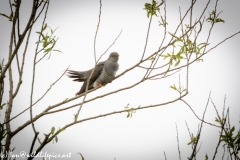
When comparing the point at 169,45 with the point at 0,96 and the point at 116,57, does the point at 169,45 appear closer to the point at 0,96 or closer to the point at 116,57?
the point at 0,96

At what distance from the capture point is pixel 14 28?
1645mm

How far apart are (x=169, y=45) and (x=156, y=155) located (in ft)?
373

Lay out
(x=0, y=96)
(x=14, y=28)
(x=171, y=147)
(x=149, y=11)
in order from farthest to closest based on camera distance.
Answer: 1. (x=171, y=147)
2. (x=149, y=11)
3. (x=0, y=96)
4. (x=14, y=28)

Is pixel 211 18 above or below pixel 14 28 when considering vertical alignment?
above

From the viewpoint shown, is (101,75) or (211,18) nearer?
(211,18)

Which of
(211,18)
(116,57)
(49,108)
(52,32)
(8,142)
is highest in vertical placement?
(116,57)

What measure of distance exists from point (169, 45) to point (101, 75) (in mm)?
3832

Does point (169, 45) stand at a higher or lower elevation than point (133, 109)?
higher

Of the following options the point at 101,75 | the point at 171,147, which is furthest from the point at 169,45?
the point at 171,147

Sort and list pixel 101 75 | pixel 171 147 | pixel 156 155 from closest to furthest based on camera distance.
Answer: pixel 101 75, pixel 156 155, pixel 171 147

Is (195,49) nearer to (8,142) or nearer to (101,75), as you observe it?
(8,142)

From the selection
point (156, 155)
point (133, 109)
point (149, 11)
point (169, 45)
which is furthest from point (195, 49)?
point (156, 155)

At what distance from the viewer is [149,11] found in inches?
95.3

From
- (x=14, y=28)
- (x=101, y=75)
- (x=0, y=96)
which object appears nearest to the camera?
(x=14, y=28)
